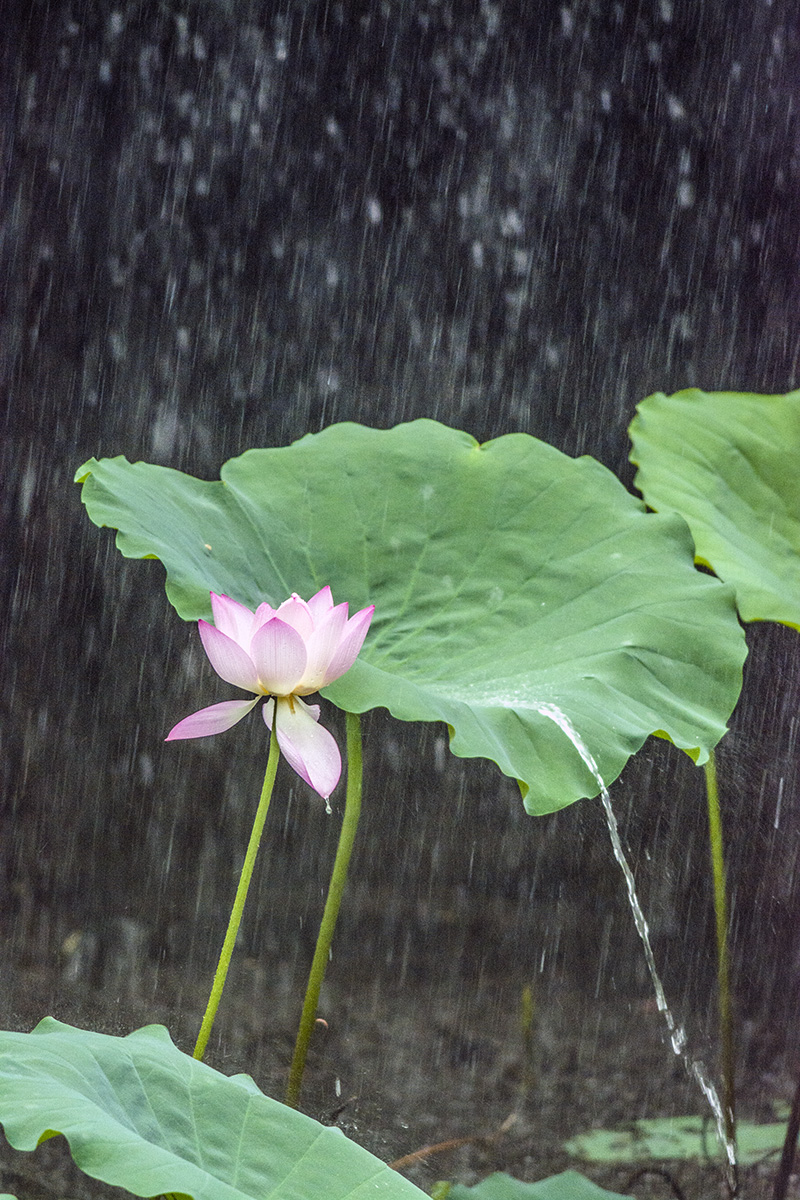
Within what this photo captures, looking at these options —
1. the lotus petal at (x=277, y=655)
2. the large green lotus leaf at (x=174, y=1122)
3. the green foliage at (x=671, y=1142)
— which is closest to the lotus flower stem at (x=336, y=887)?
the lotus petal at (x=277, y=655)

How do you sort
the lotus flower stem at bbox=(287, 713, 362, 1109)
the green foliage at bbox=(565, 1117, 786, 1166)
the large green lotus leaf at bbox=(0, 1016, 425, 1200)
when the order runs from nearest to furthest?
the large green lotus leaf at bbox=(0, 1016, 425, 1200) → the lotus flower stem at bbox=(287, 713, 362, 1109) → the green foliage at bbox=(565, 1117, 786, 1166)

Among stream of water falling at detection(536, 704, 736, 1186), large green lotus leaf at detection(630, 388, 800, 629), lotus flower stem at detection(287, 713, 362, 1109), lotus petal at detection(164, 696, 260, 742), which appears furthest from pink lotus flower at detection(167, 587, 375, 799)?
stream of water falling at detection(536, 704, 736, 1186)

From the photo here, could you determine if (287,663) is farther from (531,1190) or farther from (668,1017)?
(668,1017)

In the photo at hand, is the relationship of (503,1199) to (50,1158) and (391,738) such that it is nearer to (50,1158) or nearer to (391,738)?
(50,1158)

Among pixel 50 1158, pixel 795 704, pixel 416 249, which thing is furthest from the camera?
pixel 416 249

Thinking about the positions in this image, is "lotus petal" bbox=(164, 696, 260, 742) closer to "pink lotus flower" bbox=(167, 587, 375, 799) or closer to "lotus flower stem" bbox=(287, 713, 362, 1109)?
"pink lotus flower" bbox=(167, 587, 375, 799)

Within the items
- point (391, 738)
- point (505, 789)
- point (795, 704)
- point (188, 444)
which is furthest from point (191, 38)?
point (795, 704)

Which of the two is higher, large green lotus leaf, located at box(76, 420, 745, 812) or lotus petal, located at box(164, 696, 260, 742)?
large green lotus leaf, located at box(76, 420, 745, 812)
